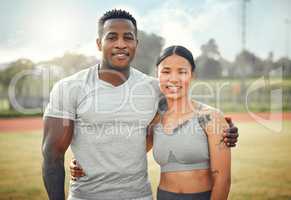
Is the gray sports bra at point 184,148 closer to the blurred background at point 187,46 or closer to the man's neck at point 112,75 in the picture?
the man's neck at point 112,75

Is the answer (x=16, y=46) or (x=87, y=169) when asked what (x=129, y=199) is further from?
(x=16, y=46)

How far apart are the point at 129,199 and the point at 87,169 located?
261mm

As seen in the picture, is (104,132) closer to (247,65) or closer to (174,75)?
(174,75)

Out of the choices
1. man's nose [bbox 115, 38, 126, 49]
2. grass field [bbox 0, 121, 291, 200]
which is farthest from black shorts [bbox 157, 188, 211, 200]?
grass field [bbox 0, 121, 291, 200]

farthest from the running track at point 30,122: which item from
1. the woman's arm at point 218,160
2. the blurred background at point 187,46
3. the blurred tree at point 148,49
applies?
the woman's arm at point 218,160

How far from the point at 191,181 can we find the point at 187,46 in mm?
2306

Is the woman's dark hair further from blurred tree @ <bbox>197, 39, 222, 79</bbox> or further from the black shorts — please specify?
blurred tree @ <bbox>197, 39, 222, 79</bbox>

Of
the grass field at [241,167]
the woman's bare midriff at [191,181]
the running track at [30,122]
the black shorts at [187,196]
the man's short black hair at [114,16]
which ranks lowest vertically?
the grass field at [241,167]

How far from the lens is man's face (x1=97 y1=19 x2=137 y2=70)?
204cm

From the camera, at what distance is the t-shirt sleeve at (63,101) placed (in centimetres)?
191

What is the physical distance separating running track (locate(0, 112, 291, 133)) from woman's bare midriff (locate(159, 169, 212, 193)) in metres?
8.45

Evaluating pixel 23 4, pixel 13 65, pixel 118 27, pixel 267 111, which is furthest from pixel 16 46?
pixel 267 111

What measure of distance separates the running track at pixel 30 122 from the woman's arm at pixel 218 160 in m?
8.56

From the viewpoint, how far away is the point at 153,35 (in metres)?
6.21
